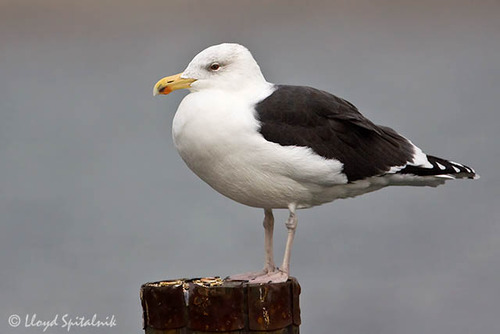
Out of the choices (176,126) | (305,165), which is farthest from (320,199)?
(176,126)

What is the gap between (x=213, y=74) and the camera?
17.6 ft

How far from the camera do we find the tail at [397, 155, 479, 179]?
5.63m

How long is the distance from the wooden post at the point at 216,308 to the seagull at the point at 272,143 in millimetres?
334

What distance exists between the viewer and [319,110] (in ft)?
17.5

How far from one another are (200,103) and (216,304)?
1.30 m

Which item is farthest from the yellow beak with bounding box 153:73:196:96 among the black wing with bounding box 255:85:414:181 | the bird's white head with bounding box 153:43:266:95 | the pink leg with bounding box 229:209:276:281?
the pink leg with bounding box 229:209:276:281

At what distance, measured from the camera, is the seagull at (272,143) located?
5.07m

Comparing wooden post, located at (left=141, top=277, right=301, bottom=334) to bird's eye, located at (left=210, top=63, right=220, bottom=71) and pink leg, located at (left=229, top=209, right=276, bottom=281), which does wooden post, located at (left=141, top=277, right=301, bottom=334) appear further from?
bird's eye, located at (left=210, top=63, right=220, bottom=71)

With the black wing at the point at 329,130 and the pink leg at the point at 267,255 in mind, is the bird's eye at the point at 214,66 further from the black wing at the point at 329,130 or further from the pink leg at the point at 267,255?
the pink leg at the point at 267,255

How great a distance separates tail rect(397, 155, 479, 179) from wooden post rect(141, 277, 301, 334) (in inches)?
55.1

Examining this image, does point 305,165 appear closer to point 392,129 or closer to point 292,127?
point 292,127

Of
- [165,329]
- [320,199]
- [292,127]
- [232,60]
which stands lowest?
[165,329]

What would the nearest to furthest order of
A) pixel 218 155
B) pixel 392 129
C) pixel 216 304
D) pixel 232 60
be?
pixel 216 304
pixel 218 155
pixel 232 60
pixel 392 129

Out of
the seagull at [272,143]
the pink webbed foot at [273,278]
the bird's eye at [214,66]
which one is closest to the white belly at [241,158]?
the seagull at [272,143]
